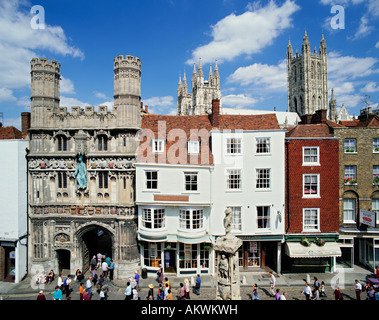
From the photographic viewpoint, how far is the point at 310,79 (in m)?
96.6

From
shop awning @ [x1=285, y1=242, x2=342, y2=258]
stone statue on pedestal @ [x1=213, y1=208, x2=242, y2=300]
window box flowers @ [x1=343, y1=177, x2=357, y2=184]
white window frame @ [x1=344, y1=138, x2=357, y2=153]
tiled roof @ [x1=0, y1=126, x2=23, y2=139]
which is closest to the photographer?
stone statue on pedestal @ [x1=213, y1=208, x2=242, y2=300]

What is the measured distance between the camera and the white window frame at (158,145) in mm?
21500

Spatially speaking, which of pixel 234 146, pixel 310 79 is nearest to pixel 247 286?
pixel 234 146

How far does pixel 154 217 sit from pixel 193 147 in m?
6.83

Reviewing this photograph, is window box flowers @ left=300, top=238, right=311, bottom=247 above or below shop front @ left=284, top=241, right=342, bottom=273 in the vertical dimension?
above

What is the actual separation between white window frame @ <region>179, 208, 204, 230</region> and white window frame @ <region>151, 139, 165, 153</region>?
5457mm

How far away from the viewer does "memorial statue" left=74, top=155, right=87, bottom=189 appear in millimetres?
21469

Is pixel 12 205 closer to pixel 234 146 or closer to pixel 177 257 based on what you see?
pixel 177 257

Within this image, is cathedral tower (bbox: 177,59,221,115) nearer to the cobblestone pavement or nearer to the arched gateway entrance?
the arched gateway entrance

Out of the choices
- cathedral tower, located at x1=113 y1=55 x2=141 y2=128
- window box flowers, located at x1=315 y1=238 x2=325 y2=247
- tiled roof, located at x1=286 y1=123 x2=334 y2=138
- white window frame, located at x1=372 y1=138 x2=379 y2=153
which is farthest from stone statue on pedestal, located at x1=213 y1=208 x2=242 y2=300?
white window frame, located at x1=372 y1=138 x2=379 y2=153

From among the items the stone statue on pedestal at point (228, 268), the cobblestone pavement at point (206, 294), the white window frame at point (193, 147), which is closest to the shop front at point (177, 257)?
the cobblestone pavement at point (206, 294)
